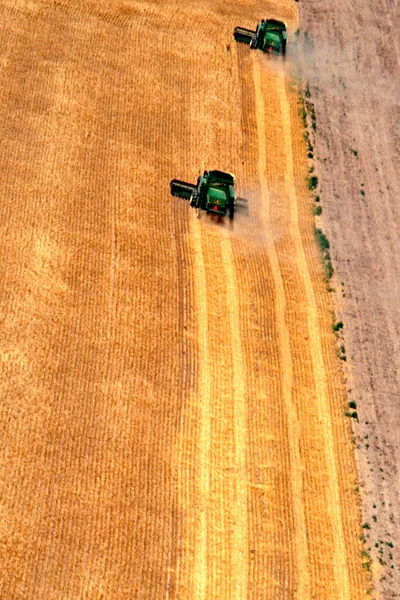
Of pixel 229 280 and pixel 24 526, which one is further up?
pixel 229 280

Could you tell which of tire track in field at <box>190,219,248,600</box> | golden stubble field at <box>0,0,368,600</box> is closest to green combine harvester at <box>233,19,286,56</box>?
golden stubble field at <box>0,0,368,600</box>

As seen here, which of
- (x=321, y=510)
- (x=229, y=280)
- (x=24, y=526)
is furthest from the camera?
(x=229, y=280)

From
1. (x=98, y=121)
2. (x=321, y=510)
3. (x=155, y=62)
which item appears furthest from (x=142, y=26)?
(x=321, y=510)

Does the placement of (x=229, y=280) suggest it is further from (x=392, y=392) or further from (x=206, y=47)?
(x=206, y=47)

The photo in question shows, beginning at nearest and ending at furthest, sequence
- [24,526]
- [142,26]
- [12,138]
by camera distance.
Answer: [24,526], [12,138], [142,26]

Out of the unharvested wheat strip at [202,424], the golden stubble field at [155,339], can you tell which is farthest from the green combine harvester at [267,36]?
the unharvested wheat strip at [202,424]

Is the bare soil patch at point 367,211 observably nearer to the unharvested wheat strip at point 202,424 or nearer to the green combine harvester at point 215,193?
the green combine harvester at point 215,193

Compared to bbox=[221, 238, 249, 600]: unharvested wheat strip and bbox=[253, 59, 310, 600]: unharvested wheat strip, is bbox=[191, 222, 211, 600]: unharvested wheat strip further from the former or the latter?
bbox=[253, 59, 310, 600]: unharvested wheat strip

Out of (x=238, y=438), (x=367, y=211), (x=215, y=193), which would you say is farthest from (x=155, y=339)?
(x=367, y=211)

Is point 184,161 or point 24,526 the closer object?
point 24,526
